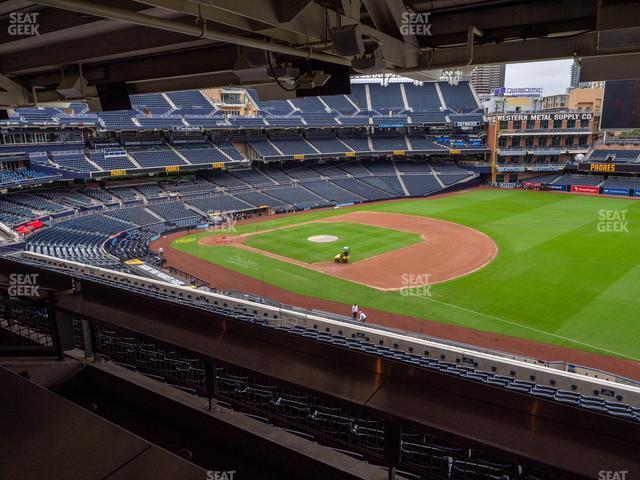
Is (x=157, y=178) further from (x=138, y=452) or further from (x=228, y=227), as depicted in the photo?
(x=138, y=452)

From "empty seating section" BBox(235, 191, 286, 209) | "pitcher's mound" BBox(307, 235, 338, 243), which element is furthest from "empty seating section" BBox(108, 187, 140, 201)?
"pitcher's mound" BBox(307, 235, 338, 243)

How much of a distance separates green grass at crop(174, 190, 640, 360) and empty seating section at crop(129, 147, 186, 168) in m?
13.8

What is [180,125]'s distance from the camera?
155ft

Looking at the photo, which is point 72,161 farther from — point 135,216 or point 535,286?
point 535,286

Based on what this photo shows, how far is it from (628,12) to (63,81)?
326 inches

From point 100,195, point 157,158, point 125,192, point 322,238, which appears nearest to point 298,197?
point 157,158

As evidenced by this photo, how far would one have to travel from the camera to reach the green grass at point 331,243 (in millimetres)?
28531

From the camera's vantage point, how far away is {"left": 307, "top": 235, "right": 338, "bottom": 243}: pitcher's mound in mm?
31688

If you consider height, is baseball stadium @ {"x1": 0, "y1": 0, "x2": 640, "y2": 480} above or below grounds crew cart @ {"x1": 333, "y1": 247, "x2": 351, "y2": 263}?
above

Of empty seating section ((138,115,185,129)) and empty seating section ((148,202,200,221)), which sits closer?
empty seating section ((148,202,200,221))

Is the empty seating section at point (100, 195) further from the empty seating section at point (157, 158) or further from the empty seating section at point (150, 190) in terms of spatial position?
the empty seating section at point (157, 158)

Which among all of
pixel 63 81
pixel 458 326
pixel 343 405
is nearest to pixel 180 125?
pixel 458 326

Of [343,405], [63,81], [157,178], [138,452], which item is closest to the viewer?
[138,452]

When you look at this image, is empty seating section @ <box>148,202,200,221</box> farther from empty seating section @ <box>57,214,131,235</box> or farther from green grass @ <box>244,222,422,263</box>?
green grass @ <box>244,222,422,263</box>
